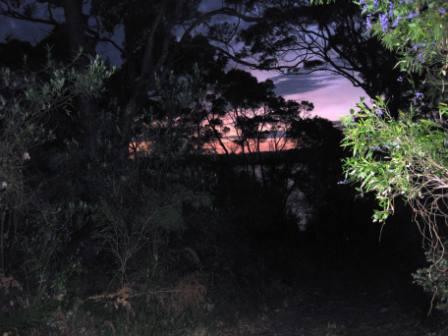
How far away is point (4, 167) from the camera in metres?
6.52

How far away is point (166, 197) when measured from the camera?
8.82 meters

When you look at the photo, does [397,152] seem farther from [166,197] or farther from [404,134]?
[166,197]

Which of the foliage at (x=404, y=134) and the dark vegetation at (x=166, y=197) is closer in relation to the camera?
the foliage at (x=404, y=134)

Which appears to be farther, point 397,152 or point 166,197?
point 166,197

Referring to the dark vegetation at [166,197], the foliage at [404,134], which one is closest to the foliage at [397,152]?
the foliage at [404,134]

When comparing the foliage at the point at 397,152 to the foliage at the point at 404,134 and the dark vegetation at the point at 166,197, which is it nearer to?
the foliage at the point at 404,134

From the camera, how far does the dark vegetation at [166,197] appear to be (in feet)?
25.5

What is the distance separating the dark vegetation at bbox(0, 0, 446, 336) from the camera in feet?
25.5

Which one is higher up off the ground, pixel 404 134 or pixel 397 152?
pixel 404 134

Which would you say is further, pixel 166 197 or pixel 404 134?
pixel 166 197

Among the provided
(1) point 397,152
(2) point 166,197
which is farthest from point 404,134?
(2) point 166,197

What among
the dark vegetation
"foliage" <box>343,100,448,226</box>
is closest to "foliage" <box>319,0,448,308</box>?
"foliage" <box>343,100,448,226</box>

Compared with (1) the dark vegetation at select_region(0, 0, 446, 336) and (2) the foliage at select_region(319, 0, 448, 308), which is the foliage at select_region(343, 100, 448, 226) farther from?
(1) the dark vegetation at select_region(0, 0, 446, 336)

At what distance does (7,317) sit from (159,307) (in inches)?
94.5
